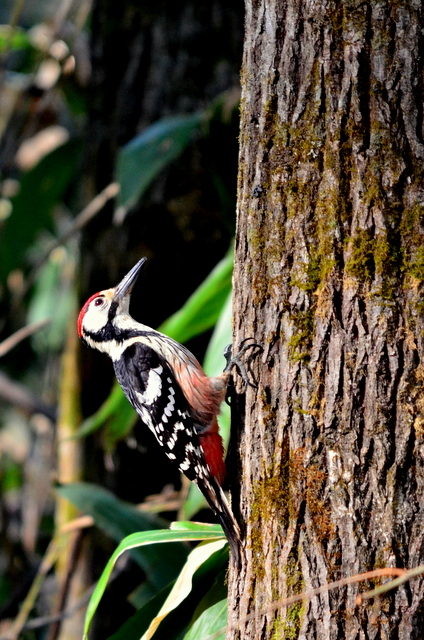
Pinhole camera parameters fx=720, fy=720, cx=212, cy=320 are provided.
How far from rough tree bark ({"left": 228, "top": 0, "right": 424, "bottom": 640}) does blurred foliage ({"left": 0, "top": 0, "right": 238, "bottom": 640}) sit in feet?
1.60

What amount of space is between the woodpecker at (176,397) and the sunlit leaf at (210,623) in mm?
294

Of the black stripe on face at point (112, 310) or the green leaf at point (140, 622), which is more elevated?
the black stripe on face at point (112, 310)

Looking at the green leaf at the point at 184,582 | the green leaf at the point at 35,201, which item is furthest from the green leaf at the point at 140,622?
the green leaf at the point at 35,201

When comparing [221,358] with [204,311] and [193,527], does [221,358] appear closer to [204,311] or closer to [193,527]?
[204,311]

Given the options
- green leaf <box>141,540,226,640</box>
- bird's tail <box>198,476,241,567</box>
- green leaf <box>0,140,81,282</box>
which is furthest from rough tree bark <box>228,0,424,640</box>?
green leaf <box>0,140,81,282</box>

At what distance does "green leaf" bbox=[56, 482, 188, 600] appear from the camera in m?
3.01

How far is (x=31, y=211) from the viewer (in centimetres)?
505

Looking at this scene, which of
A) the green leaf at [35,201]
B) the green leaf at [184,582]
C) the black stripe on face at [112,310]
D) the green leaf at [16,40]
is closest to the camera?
the green leaf at [184,582]

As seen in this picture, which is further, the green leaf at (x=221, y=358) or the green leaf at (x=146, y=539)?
the green leaf at (x=221, y=358)

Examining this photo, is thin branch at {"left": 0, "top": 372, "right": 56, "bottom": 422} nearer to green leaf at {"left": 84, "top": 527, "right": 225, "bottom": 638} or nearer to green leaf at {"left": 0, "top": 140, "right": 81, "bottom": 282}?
green leaf at {"left": 0, "top": 140, "right": 81, "bottom": 282}

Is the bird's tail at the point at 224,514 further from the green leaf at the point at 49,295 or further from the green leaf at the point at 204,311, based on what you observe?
the green leaf at the point at 49,295

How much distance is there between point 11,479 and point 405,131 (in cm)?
740

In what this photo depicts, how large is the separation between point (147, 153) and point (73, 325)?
1.46 meters

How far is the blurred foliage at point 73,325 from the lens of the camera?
282cm
